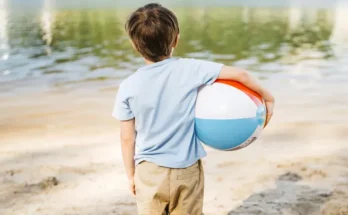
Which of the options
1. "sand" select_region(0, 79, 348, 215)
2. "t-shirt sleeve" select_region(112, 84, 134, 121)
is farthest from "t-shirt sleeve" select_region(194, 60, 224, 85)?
"sand" select_region(0, 79, 348, 215)

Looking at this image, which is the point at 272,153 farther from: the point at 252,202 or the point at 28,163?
the point at 28,163

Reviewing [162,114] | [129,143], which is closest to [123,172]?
[129,143]

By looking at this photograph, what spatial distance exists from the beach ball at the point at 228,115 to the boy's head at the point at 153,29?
0.38m

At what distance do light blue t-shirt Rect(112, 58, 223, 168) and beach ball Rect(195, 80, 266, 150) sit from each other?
0.20ft

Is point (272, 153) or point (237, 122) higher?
point (237, 122)

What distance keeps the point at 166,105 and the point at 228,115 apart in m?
0.45

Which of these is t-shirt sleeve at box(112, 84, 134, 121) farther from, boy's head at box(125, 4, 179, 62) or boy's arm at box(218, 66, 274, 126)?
boy's arm at box(218, 66, 274, 126)

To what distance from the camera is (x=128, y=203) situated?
4.53 metres

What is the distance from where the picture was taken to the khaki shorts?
115 inches

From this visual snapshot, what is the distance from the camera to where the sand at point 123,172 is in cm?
445

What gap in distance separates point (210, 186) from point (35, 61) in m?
10.6

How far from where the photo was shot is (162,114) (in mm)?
2855

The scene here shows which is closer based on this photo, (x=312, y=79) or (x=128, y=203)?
(x=128, y=203)

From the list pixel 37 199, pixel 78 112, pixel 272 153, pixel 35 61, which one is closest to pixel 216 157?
pixel 272 153
